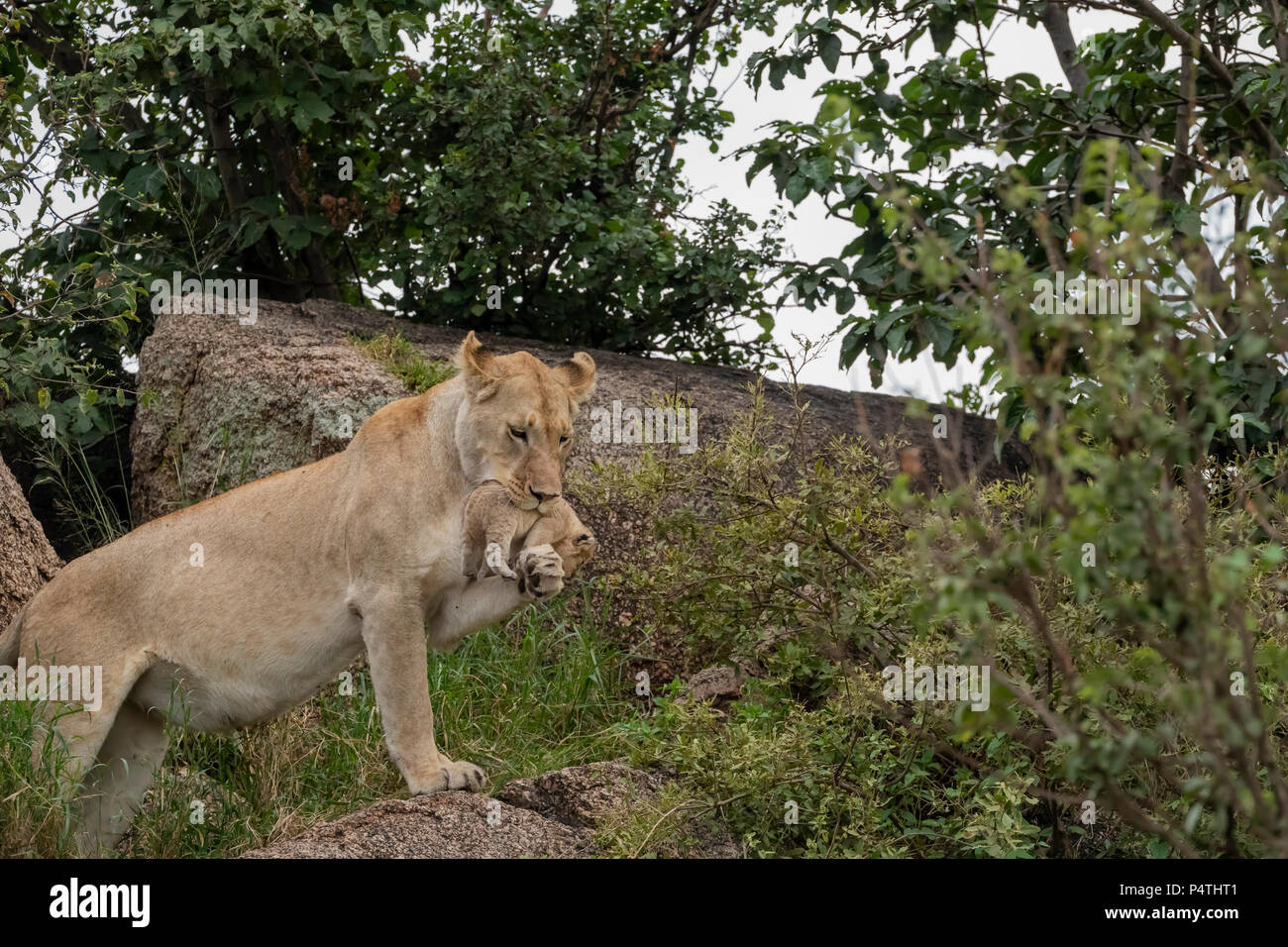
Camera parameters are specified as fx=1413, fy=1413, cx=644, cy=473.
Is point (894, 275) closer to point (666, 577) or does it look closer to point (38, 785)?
point (666, 577)

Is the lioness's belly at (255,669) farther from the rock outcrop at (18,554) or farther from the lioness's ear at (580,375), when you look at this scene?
the rock outcrop at (18,554)

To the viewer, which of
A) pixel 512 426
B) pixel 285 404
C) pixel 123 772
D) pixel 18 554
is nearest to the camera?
pixel 512 426

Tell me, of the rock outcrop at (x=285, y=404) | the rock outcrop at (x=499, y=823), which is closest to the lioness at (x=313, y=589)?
the rock outcrop at (x=499, y=823)

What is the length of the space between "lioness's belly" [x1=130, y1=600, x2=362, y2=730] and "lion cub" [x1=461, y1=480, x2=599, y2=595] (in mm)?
679

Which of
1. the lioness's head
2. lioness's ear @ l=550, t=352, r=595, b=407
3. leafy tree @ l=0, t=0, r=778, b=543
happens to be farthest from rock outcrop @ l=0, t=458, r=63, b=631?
lioness's ear @ l=550, t=352, r=595, b=407

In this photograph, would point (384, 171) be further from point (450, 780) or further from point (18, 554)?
point (450, 780)

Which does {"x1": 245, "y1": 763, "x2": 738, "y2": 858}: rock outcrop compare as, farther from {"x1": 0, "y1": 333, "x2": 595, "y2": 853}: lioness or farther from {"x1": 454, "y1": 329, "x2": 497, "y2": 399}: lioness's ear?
{"x1": 454, "y1": 329, "x2": 497, "y2": 399}: lioness's ear

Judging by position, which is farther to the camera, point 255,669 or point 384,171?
point 384,171

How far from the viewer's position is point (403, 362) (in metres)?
8.86

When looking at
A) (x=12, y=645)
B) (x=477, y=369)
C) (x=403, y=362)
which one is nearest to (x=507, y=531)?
(x=477, y=369)

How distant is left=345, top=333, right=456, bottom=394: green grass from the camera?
8.56 metres

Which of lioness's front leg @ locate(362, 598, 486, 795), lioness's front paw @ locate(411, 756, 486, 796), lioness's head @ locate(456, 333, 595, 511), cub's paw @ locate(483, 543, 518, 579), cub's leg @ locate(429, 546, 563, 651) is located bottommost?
lioness's front paw @ locate(411, 756, 486, 796)

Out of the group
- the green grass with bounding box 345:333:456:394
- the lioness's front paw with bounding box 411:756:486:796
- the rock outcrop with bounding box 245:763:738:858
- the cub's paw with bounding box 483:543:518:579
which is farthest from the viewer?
the green grass with bounding box 345:333:456:394

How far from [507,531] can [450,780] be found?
3.43ft
